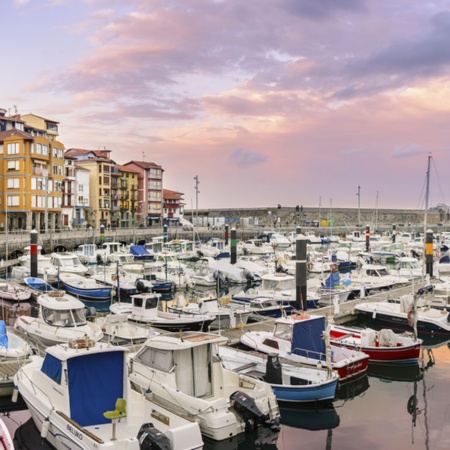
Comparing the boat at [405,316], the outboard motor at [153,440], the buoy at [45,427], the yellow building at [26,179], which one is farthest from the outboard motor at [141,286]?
the yellow building at [26,179]

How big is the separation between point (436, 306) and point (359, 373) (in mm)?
11516

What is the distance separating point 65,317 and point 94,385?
823cm

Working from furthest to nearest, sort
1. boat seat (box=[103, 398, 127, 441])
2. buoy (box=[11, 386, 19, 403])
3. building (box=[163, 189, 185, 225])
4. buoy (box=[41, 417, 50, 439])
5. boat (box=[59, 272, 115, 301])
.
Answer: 1. building (box=[163, 189, 185, 225])
2. boat (box=[59, 272, 115, 301])
3. buoy (box=[11, 386, 19, 403])
4. buoy (box=[41, 417, 50, 439])
5. boat seat (box=[103, 398, 127, 441])

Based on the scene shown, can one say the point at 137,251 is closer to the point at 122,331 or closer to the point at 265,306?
the point at 265,306

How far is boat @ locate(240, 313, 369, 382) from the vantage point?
17297mm

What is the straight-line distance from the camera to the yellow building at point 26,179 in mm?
65500

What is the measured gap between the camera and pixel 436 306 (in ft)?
90.9

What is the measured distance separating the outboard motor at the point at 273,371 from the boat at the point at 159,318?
Result: 8622 mm

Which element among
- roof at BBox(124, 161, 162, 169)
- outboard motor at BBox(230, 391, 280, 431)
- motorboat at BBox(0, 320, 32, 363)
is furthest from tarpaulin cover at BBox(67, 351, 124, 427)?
roof at BBox(124, 161, 162, 169)

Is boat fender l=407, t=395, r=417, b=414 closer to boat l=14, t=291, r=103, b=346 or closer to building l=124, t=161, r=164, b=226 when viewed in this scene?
boat l=14, t=291, r=103, b=346

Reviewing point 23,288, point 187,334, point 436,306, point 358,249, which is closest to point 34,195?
point 23,288

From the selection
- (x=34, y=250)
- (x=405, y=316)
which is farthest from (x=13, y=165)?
(x=405, y=316)

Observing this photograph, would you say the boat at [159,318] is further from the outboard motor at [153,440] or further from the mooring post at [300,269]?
the outboard motor at [153,440]

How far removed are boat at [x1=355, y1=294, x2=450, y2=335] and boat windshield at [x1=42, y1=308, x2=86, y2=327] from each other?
14.1 metres
